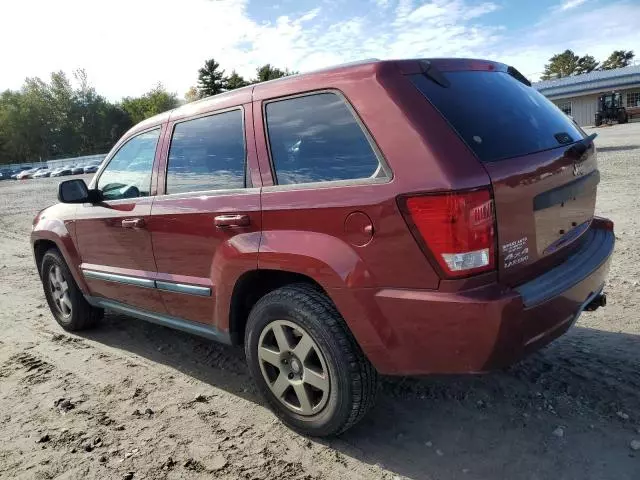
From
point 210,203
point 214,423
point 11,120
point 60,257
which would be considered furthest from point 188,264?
point 11,120

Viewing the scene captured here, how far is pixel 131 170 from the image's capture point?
3824mm

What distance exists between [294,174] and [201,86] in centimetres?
→ 6246

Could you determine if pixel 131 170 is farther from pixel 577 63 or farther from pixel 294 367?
pixel 577 63

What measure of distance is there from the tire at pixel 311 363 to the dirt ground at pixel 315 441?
18 centimetres

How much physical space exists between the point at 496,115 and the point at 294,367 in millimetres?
1688

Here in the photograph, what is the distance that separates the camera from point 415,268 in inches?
84.6

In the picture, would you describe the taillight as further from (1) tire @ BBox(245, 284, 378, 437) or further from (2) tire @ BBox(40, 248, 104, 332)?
(2) tire @ BBox(40, 248, 104, 332)

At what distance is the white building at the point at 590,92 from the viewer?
43625 millimetres

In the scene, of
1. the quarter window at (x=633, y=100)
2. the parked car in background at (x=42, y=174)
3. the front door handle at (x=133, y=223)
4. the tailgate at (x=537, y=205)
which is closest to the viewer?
the tailgate at (x=537, y=205)

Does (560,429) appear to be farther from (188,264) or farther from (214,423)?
(188,264)

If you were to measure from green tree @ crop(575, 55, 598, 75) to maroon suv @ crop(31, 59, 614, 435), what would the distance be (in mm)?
100749

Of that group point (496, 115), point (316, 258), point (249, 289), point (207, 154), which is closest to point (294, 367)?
point (249, 289)

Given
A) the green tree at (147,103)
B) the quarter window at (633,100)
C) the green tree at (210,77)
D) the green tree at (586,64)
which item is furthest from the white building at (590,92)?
the green tree at (147,103)

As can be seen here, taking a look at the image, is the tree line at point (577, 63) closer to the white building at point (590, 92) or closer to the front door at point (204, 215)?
the white building at point (590, 92)
